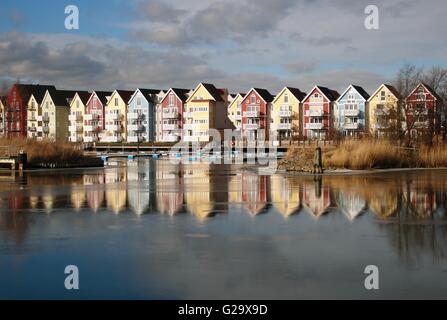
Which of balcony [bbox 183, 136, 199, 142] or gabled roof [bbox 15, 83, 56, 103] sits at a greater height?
gabled roof [bbox 15, 83, 56, 103]

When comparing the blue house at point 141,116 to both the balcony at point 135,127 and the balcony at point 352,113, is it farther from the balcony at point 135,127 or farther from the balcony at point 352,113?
the balcony at point 352,113

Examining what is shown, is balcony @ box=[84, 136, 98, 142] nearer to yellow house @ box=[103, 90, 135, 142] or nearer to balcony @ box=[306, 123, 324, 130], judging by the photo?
yellow house @ box=[103, 90, 135, 142]

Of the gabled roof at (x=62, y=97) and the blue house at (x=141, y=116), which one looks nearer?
the blue house at (x=141, y=116)

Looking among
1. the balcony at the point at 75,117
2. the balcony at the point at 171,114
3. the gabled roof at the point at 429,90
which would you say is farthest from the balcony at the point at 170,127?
the gabled roof at the point at 429,90

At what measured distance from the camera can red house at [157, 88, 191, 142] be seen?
11869 centimetres

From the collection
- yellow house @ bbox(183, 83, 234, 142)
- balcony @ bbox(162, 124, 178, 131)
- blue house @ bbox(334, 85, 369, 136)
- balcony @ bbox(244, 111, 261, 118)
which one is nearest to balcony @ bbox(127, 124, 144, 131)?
balcony @ bbox(162, 124, 178, 131)

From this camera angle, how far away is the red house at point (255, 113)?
379 ft

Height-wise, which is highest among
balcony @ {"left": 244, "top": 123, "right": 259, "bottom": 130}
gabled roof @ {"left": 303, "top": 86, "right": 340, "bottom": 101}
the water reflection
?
gabled roof @ {"left": 303, "top": 86, "right": 340, "bottom": 101}

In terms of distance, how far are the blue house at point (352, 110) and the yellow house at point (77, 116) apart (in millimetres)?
53326

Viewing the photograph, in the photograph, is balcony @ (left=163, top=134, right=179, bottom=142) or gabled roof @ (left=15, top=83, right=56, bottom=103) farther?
gabled roof @ (left=15, top=83, right=56, bottom=103)

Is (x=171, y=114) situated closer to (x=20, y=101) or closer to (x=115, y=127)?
(x=115, y=127)

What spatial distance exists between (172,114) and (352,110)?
33636 mm
